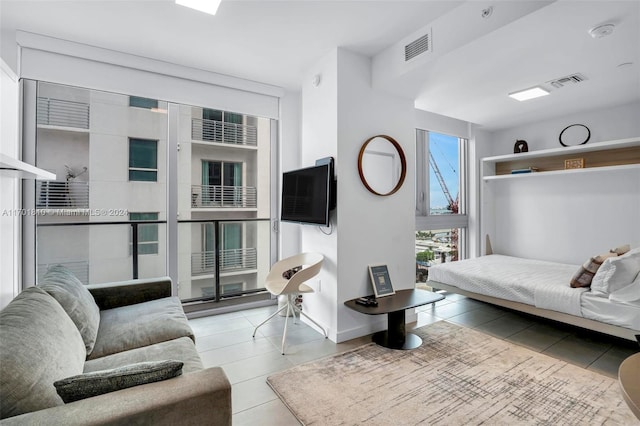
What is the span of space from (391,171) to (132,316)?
8.66 ft

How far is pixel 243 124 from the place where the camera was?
4.30 metres

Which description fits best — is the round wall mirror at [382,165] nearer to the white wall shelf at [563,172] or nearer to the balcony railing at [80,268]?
the white wall shelf at [563,172]

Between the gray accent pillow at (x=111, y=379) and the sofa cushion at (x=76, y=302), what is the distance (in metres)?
0.81

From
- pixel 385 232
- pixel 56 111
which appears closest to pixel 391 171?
pixel 385 232

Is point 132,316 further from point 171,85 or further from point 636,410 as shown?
point 636,410

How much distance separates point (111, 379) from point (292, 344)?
1836 millimetres

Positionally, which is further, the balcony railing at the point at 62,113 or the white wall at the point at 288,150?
the white wall at the point at 288,150

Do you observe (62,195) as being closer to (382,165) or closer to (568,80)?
(382,165)

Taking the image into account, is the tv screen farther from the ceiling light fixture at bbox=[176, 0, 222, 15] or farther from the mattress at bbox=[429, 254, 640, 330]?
the mattress at bbox=[429, 254, 640, 330]

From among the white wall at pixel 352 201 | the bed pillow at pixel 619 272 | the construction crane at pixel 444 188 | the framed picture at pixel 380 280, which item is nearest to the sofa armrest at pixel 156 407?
the white wall at pixel 352 201

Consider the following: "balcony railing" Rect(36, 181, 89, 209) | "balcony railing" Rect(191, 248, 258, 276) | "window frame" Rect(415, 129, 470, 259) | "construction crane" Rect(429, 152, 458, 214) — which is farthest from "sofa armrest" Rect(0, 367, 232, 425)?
"construction crane" Rect(429, 152, 458, 214)

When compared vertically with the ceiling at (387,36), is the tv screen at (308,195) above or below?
below

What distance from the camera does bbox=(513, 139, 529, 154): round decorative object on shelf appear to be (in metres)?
4.61

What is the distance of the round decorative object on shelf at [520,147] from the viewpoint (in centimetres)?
461
